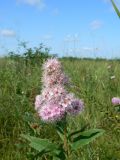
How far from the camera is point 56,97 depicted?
1.63 metres

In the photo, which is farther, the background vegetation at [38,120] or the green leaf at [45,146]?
the background vegetation at [38,120]

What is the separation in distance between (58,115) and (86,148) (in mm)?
893

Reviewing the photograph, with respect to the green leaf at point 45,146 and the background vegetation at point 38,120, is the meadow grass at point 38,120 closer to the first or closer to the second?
the background vegetation at point 38,120

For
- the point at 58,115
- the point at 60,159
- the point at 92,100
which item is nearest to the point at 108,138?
the point at 92,100

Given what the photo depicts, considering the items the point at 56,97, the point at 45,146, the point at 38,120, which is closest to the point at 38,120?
the point at 38,120

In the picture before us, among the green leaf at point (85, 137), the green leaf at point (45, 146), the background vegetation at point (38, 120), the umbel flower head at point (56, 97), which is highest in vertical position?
the umbel flower head at point (56, 97)

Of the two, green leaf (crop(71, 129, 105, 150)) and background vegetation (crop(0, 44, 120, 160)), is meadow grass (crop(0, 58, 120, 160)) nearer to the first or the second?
background vegetation (crop(0, 44, 120, 160))

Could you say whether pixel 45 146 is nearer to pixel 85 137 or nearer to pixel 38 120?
pixel 85 137

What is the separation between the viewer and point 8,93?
413cm

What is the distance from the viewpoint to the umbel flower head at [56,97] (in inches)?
63.9

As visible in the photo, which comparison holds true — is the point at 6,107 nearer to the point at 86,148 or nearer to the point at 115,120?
the point at 115,120

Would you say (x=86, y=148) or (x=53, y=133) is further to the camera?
(x=53, y=133)

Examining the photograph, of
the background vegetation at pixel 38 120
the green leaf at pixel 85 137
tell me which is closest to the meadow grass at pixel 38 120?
the background vegetation at pixel 38 120

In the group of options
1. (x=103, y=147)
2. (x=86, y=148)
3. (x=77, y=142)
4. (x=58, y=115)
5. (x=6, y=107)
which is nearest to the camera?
(x=58, y=115)
